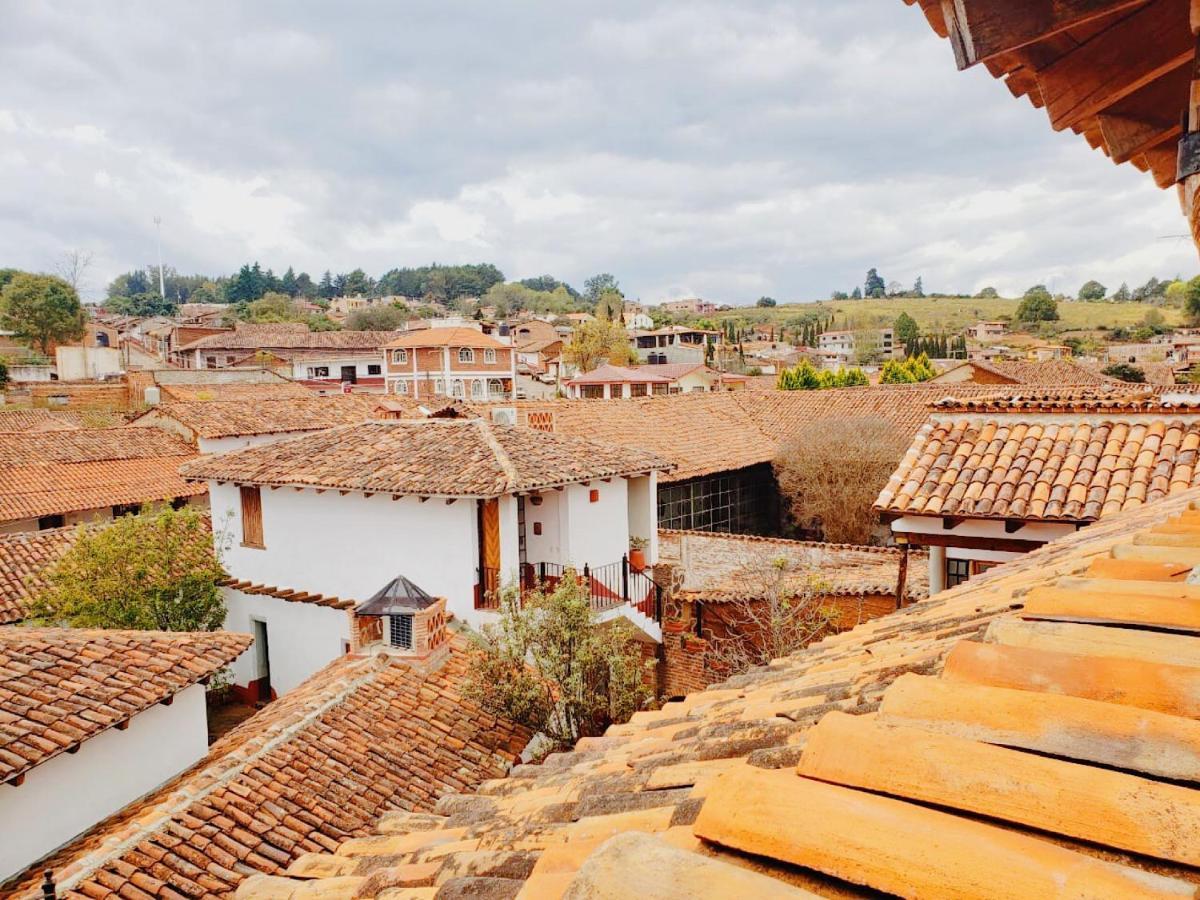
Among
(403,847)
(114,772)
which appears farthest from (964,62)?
(114,772)

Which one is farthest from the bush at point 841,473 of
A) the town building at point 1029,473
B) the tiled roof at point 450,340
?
the tiled roof at point 450,340

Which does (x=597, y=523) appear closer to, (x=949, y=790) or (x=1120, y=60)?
(x=1120, y=60)

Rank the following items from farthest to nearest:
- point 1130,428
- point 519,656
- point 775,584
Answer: point 775,584 → point 519,656 → point 1130,428

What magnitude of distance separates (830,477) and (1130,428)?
40.7 feet

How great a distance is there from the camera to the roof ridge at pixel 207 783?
6.58 m

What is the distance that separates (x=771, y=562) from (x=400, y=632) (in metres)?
6.54

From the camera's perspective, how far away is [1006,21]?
2.22 metres

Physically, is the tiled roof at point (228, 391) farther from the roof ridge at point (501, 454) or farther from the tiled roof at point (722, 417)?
the roof ridge at point (501, 454)

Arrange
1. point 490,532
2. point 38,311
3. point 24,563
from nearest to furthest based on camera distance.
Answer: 1. point 490,532
2. point 24,563
3. point 38,311

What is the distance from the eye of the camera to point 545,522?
1413 centimetres

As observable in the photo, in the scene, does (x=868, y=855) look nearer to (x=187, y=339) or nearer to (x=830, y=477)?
(x=830, y=477)

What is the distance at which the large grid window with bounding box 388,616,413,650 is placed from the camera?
10750 mm

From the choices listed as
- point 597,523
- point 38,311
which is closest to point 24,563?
point 597,523

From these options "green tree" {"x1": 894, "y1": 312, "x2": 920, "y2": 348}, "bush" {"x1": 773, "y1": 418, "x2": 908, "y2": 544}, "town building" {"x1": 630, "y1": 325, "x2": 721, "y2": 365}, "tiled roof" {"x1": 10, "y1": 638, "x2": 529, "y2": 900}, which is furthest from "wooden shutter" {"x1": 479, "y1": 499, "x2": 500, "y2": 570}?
"green tree" {"x1": 894, "y1": 312, "x2": 920, "y2": 348}
